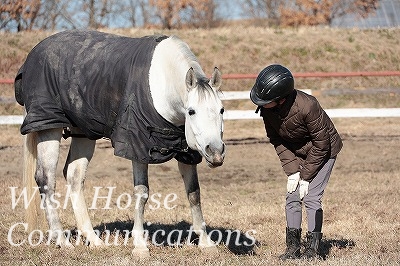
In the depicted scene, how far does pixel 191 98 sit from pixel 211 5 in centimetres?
3076

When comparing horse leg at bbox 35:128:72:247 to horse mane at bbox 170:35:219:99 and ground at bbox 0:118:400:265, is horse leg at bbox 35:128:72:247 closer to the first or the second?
ground at bbox 0:118:400:265

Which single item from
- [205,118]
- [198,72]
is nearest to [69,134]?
[198,72]

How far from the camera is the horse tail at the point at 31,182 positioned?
6684 mm

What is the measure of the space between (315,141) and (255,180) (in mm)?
5152

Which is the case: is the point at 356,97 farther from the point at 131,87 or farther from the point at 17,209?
the point at 131,87

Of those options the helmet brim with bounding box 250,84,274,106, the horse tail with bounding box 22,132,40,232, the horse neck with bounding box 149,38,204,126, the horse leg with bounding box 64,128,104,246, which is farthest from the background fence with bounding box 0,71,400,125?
the helmet brim with bounding box 250,84,274,106

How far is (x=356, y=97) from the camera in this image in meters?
19.7

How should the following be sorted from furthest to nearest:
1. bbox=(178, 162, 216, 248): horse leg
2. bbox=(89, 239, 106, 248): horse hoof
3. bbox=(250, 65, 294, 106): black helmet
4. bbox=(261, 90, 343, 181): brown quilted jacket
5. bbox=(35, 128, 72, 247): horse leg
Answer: bbox=(35, 128, 72, 247): horse leg, bbox=(89, 239, 106, 248): horse hoof, bbox=(178, 162, 216, 248): horse leg, bbox=(261, 90, 343, 181): brown quilted jacket, bbox=(250, 65, 294, 106): black helmet

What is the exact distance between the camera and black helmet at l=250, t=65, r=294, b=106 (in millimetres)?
5148

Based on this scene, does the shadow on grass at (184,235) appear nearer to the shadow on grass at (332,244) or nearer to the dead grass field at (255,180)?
the dead grass field at (255,180)

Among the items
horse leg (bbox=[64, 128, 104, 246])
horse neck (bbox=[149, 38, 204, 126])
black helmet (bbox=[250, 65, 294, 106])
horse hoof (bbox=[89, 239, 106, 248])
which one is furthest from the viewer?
horse leg (bbox=[64, 128, 104, 246])

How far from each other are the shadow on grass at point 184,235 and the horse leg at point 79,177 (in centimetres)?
24

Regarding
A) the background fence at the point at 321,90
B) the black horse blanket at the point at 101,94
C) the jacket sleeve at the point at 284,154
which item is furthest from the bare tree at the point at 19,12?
the jacket sleeve at the point at 284,154

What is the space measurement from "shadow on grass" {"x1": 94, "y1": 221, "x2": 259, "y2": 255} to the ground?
0.04ft
